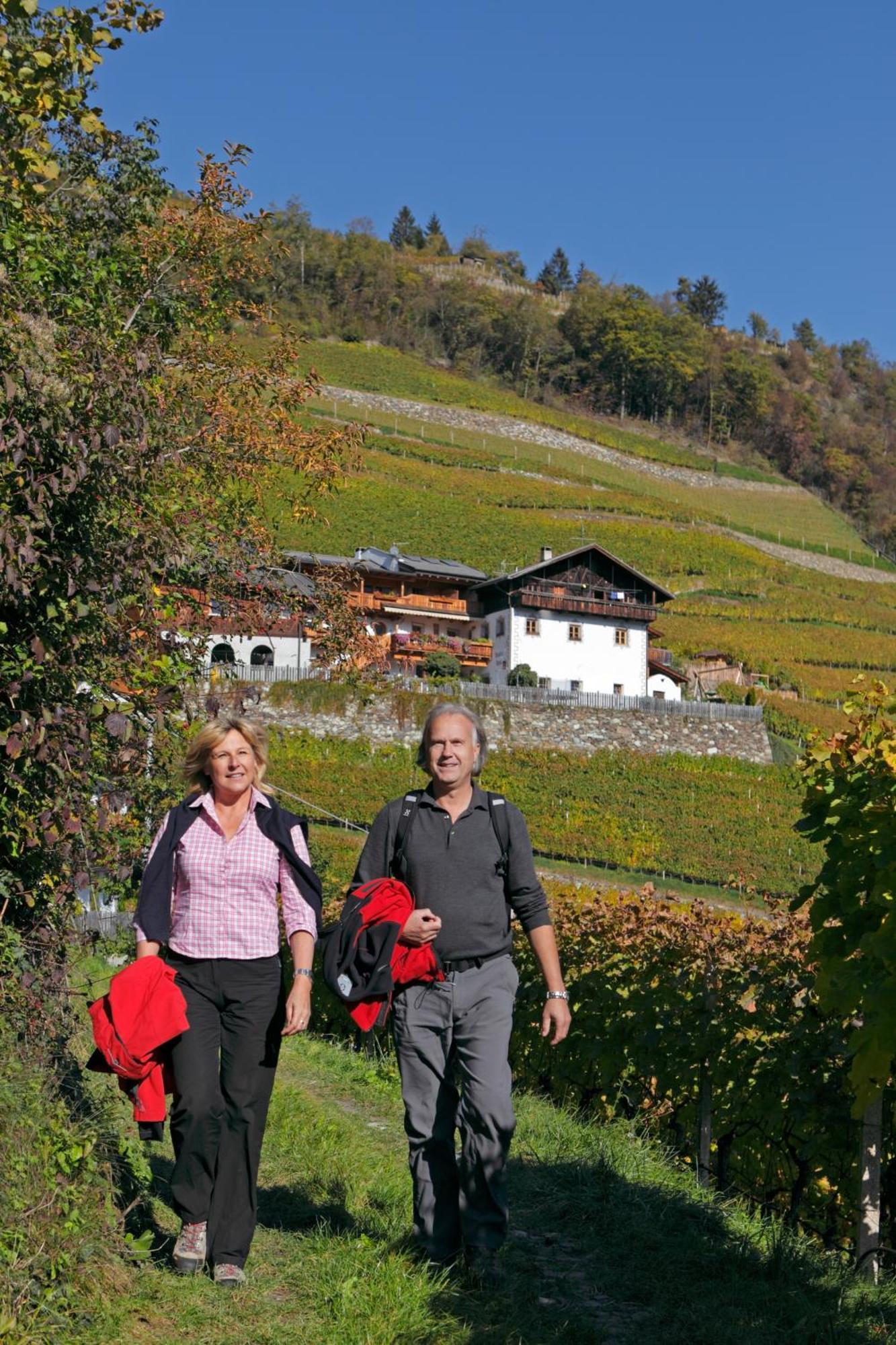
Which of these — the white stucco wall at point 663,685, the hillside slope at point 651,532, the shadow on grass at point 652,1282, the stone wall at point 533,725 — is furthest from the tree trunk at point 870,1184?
the white stucco wall at point 663,685

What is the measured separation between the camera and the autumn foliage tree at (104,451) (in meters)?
4.48

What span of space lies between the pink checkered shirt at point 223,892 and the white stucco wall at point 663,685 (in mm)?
46402

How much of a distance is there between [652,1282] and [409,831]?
158cm

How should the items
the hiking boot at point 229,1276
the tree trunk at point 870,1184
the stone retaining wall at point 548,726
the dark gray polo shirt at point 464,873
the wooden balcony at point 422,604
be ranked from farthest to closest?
the wooden balcony at point 422,604 < the stone retaining wall at point 548,726 < the tree trunk at point 870,1184 < the dark gray polo shirt at point 464,873 < the hiking boot at point 229,1276

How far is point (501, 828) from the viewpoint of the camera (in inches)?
166

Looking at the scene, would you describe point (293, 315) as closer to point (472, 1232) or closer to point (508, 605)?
point (508, 605)

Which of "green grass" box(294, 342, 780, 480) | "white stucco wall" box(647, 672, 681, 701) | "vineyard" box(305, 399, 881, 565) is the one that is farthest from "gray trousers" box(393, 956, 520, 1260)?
"green grass" box(294, 342, 780, 480)

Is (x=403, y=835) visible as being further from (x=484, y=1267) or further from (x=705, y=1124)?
(x=705, y=1124)

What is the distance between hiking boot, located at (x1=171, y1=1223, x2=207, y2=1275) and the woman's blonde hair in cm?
133

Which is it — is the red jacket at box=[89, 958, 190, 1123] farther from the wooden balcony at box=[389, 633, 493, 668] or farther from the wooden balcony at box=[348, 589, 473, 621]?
the wooden balcony at box=[348, 589, 473, 621]

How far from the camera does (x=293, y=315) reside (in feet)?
348

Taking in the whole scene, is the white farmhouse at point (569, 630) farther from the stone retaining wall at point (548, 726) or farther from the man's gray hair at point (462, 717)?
the man's gray hair at point (462, 717)

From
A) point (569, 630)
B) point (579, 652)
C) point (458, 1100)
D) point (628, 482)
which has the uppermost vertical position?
point (628, 482)

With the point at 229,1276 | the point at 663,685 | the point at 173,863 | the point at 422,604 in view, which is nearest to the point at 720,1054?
the point at 229,1276
